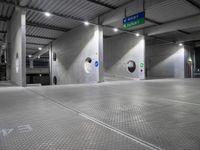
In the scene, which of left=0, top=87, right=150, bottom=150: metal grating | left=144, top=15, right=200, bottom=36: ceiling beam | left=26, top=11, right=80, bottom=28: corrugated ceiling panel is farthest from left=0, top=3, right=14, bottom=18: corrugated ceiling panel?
left=144, top=15, right=200, bottom=36: ceiling beam

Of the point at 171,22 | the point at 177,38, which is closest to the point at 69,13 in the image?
the point at 171,22

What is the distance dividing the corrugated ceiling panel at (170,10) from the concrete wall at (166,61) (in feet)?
26.7

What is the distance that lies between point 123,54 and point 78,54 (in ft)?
16.8

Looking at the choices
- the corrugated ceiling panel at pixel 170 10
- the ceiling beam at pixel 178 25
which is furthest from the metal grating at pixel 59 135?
the ceiling beam at pixel 178 25

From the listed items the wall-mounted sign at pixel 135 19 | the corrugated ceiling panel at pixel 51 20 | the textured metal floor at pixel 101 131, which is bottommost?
the textured metal floor at pixel 101 131

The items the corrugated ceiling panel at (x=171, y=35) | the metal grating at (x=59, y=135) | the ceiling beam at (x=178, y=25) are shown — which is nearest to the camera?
the metal grating at (x=59, y=135)

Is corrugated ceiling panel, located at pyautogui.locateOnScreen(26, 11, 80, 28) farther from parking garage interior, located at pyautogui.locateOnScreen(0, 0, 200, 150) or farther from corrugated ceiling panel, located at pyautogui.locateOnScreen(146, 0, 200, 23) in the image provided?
corrugated ceiling panel, located at pyautogui.locateOnScreen(146, 0, 200, 23)

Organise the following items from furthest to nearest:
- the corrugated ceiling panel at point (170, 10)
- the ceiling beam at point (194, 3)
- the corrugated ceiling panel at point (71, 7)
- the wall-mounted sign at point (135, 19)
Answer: the corrugated ceiling panel at point (170, 10)
the ceiling beam at point (194, 3)
the corrugated ceiling panel at point (71, 7)
the wall-mounted sign at point (135, 19)

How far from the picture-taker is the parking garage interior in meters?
1.99

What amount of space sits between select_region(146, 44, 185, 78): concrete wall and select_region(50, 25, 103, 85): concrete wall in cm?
1178

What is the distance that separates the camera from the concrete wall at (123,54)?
52.2 ft

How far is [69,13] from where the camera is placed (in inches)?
451

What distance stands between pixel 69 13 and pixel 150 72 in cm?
1536

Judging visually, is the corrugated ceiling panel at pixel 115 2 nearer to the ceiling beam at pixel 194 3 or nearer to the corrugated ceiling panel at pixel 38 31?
the ceiling beam at pixel 194 3
